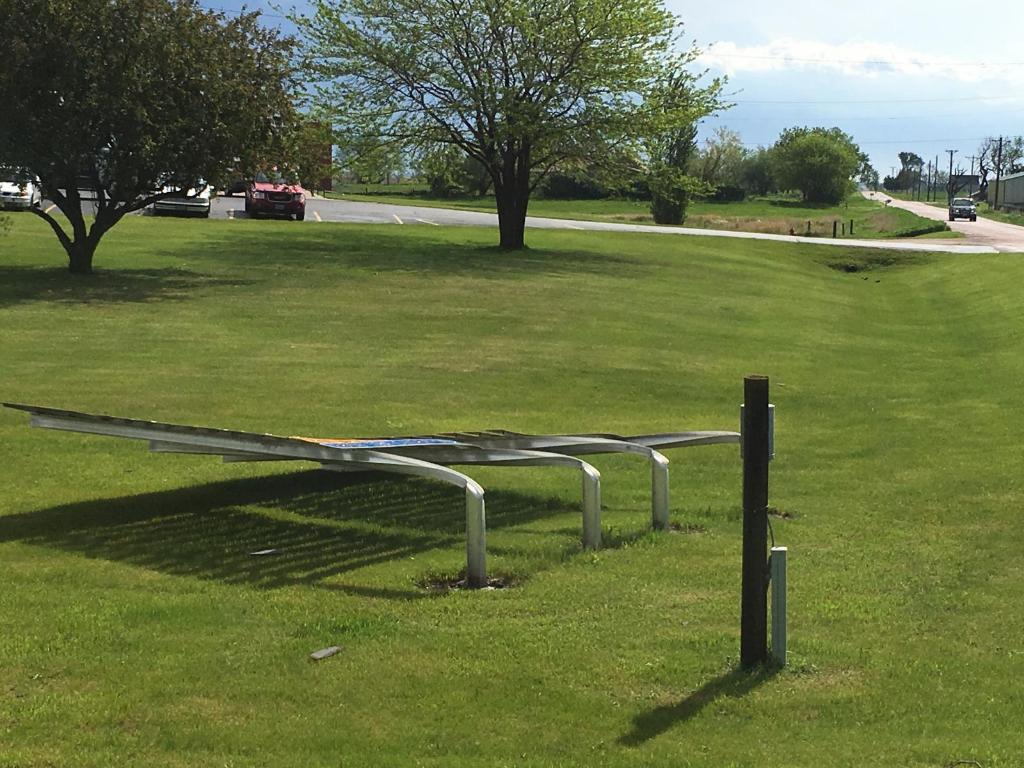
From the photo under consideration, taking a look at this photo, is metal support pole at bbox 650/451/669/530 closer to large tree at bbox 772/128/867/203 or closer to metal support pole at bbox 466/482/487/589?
metal support pole at bbox 466/482/487/589

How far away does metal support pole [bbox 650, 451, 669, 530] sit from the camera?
8.10 meters

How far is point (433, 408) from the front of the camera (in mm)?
13266

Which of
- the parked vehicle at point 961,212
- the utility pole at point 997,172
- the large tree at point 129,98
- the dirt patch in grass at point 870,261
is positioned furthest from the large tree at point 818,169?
the large tree at point 129,98

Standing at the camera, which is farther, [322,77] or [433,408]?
[322,77]


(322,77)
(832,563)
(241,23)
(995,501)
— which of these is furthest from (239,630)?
(322,77)

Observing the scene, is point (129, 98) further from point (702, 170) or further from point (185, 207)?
point (702, 170)

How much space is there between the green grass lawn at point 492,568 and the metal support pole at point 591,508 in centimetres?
20

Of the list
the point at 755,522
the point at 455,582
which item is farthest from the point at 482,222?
the point at 755,522

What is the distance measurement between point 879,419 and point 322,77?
83.3ft

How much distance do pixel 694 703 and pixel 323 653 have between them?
167 centimetres

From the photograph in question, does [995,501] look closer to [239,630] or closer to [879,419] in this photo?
[879,419]

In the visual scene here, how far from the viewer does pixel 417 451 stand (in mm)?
8008

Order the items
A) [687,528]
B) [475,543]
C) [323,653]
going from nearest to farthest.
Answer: [323,653] → [475,543] → [687,528]

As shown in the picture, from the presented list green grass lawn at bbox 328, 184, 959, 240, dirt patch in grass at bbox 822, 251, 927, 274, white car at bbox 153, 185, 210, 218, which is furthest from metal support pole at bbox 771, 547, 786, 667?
green grass lawn at bbox 328, 184, 959, 240
